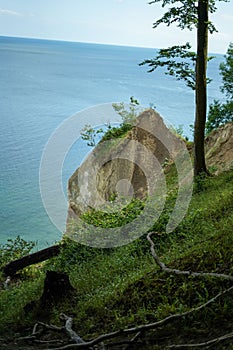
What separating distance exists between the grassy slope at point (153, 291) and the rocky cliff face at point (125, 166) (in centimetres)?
729

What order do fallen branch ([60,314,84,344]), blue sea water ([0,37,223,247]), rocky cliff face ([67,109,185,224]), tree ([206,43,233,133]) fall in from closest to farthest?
fallen branch ([60,314,84,344]), rocky cliff face ([67,109,185,224]), tree ([206,43,233,133]), blue sea water ([0,37,223,247])

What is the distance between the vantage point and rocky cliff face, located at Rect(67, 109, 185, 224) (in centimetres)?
1622

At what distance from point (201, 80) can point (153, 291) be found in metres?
8.52

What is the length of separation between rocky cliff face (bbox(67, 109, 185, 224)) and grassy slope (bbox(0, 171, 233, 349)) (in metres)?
7.29

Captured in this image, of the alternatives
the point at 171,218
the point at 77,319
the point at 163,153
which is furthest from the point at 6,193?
the point at 77,319

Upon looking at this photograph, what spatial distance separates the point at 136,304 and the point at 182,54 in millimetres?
8812

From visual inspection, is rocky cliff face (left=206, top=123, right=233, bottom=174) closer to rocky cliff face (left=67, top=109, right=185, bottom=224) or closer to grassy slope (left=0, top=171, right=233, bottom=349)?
rocky cliff face (left=67, top=109, right=185, bottom=224)

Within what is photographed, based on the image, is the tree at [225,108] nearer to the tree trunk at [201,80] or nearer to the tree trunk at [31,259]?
the tree trunk at [201,80]

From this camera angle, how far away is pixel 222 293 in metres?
3.99

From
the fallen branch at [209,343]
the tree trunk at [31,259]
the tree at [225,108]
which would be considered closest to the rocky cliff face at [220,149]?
the tree at [225,108]

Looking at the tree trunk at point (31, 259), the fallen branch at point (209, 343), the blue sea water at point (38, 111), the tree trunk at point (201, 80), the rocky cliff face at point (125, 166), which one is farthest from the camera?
the blue sea water at point (38, 111)

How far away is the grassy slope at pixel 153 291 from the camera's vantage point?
151 inches

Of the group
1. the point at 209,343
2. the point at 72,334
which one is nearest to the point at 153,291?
the point at 72,334

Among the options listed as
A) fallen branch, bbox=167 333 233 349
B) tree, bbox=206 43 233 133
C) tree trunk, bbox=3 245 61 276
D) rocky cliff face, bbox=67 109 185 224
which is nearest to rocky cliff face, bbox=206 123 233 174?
rocky cliff face, bbox=67 109 185 224
